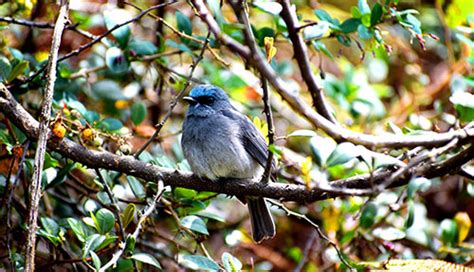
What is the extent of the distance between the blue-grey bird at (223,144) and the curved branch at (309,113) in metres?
1.72

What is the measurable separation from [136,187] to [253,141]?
98cm

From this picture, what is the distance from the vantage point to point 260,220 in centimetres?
461

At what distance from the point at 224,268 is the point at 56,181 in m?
1.16

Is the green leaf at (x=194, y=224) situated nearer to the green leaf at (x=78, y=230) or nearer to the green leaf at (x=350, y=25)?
the green leaf at (x=78, y=230)

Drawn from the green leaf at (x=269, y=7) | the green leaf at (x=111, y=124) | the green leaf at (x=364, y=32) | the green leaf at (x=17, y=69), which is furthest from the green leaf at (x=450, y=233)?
the green leaf at (x=17, y=69)

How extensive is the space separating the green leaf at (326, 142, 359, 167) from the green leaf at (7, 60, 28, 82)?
2024 millimetres

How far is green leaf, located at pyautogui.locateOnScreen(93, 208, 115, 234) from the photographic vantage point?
11.2 feet

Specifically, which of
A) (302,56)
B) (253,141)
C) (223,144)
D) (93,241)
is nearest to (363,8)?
(302,56)

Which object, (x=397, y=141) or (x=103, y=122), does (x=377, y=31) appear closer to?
(x=397, y=141)

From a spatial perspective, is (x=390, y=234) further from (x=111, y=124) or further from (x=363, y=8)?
(x=111, y=124)

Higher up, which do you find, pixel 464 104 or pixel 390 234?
pixel 464 104

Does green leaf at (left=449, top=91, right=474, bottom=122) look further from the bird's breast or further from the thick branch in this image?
the bird's breast

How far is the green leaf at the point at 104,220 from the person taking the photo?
11.2ft

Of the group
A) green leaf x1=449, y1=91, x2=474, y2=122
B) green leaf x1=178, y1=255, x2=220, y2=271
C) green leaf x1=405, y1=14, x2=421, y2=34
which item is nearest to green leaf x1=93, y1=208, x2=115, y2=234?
green leaf x1=178, y1=255, x2=220, y2=271
